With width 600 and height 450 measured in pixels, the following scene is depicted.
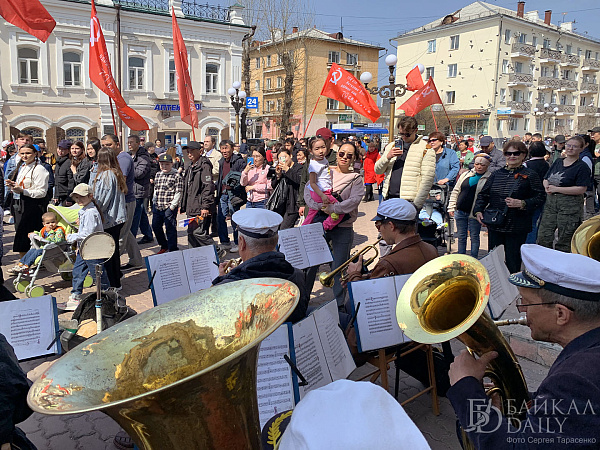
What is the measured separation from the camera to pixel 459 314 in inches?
96.7

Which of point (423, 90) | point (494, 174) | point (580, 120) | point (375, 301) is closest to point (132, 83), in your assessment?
point (423, 90)

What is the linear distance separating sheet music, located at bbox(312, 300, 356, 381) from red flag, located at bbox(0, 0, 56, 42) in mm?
6875

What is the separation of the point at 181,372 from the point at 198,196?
5558 mm

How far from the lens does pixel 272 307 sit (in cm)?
196

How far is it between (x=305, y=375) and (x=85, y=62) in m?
27.0

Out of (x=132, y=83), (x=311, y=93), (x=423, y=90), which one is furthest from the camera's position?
(x=311, y=93)

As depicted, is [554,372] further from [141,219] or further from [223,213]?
[141,219]

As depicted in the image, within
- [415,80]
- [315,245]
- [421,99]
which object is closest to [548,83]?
[415,80]

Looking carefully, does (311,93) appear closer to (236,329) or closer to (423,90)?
(423,90)

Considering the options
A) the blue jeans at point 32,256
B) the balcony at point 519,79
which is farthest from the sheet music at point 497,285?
the balcony at point 519,79

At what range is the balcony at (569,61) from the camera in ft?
172

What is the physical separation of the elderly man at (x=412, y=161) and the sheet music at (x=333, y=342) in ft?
10.5

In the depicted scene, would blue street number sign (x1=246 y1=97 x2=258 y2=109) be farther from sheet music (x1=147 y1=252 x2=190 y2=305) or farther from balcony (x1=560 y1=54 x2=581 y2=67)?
balcony (x1=560 y1=54 x2=581 y2=67)

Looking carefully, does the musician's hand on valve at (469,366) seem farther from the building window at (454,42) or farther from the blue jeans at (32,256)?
the building window at (454,42)
